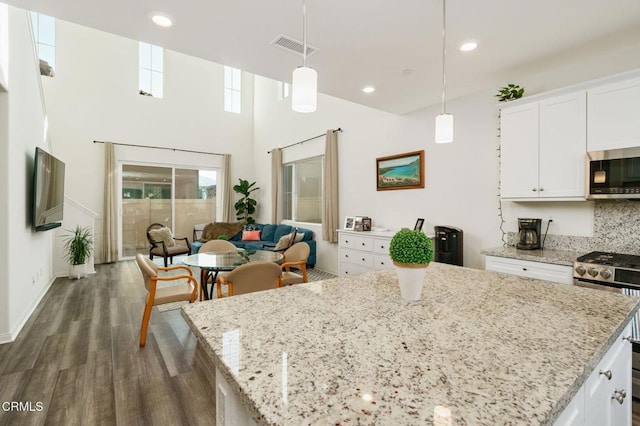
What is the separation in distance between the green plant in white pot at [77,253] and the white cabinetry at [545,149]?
641cm

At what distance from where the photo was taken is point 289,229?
21.3 feet

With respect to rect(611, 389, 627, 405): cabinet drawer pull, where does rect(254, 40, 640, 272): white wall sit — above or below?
above

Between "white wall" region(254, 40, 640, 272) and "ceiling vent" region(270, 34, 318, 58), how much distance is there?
2141 mm

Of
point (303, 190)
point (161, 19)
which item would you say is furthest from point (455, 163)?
point (303, 190)

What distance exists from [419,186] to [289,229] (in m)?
3.15

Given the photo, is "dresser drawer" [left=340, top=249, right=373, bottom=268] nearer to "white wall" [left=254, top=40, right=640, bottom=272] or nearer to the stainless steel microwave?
"white wall" [left=254, top=40, right=640, bottom=272]

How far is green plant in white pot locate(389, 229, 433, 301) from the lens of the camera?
3.92 ft

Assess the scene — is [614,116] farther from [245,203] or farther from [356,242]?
[245,203]

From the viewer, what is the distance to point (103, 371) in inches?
90.2

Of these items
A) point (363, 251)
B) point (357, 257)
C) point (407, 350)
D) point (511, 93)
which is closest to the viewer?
point (407, 350)

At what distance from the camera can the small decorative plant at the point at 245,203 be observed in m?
7.89

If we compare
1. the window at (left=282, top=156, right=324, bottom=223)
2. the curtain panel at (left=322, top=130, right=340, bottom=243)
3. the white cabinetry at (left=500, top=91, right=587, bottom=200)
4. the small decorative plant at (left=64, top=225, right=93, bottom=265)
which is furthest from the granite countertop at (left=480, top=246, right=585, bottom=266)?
the small decorative plant at (left=64, top=225, right=93, bottom=265)

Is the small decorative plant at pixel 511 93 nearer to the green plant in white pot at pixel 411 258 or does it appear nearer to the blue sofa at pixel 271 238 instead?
the green plant in white pot at pixel 411 258

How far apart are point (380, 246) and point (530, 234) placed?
177 centimetres
